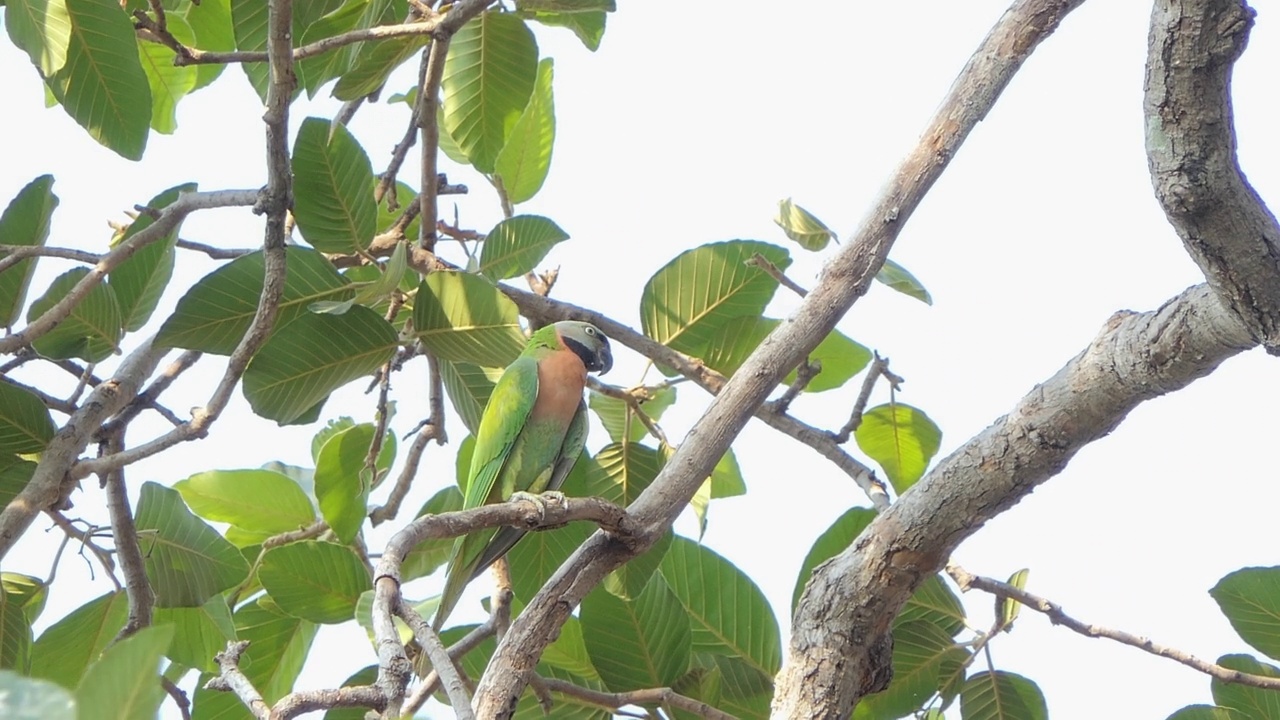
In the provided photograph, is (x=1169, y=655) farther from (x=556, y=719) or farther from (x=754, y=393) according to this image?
(x=556, y=719)

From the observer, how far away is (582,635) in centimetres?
286

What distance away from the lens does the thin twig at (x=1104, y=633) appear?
2436 mm

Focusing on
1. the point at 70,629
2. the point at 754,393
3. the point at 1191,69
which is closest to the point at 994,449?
the point at 754,393

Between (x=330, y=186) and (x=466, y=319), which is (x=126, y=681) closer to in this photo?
(x=466, y=319)

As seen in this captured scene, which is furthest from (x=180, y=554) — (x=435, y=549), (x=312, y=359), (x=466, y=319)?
(x=466, y=319)

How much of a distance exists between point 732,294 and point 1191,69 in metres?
1.63

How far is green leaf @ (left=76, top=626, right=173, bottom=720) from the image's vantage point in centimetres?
83

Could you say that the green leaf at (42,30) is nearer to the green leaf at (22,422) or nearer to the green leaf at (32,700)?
the green leaf at (22,422)

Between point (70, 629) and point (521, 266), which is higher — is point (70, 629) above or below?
below

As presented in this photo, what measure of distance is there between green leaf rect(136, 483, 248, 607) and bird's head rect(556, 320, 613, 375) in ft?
4.65

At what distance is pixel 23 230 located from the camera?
9.74 feet

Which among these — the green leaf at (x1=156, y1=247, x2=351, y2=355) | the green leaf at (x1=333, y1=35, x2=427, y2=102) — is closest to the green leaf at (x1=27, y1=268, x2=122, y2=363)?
the green leaf at (x1=156, y1=247, x2=351, y2=355)

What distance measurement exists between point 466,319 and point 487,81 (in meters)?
1.04

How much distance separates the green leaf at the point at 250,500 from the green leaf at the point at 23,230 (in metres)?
0.81
